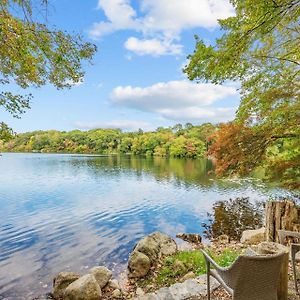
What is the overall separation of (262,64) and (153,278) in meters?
5.85

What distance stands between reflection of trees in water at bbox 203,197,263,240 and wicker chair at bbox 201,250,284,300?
8.24 meters

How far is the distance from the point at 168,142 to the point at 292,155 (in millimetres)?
67305

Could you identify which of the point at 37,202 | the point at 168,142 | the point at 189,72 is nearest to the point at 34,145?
the point at 168,142

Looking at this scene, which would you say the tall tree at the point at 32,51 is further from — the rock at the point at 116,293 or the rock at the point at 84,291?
the rock at the point at 116,293

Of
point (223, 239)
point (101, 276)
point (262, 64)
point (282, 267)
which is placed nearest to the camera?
point (282, 267)

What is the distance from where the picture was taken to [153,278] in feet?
20.9

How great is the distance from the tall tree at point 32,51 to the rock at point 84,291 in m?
3.76

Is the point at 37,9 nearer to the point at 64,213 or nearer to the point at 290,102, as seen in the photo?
the point at 290,102

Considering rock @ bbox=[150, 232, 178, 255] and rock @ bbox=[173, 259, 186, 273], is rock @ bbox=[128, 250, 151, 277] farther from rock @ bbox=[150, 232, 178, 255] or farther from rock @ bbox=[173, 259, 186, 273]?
rock @ bbox=[150, 232, 178, 255]

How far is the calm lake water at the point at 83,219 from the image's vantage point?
774cm

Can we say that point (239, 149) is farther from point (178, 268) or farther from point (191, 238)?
point (178, 268)

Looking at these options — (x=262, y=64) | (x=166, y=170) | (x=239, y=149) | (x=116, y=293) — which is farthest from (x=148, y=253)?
(x=166, y=170)

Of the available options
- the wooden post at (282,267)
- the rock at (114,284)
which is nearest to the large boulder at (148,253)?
the rock at (114,284)


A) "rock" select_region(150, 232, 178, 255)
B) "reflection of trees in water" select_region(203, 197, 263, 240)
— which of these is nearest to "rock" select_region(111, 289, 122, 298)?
"rock" select_region(150, 232, 178, 255)
